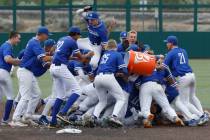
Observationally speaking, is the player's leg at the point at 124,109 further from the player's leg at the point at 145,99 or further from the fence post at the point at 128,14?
the fence post at the point at 128,14

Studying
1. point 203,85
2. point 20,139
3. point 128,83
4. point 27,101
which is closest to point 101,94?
point 128,83

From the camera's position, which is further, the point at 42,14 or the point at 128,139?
the point at 42,14

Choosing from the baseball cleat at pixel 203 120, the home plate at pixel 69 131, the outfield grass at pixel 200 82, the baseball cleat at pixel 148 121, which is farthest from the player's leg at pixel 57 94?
the outfield grass at pixel 200 82

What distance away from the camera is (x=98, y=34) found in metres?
16.5

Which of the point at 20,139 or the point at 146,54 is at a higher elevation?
the point at 146,54

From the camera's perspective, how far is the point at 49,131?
13352mm

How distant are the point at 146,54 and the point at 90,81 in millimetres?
2188

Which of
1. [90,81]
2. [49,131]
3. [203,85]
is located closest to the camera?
[49,131]

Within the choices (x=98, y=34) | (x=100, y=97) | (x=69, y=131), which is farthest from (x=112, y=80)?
(x=98, y=34)

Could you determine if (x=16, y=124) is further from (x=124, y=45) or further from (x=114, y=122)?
(x=124, y=45)

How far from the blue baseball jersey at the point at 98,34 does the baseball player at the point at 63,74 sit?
229cm

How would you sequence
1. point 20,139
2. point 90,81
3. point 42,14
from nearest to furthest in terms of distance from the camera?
point 20,139, point 90,81, point 42,14

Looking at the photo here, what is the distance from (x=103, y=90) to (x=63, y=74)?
85 centimetres

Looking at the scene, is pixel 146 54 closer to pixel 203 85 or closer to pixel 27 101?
pixel 27 101
